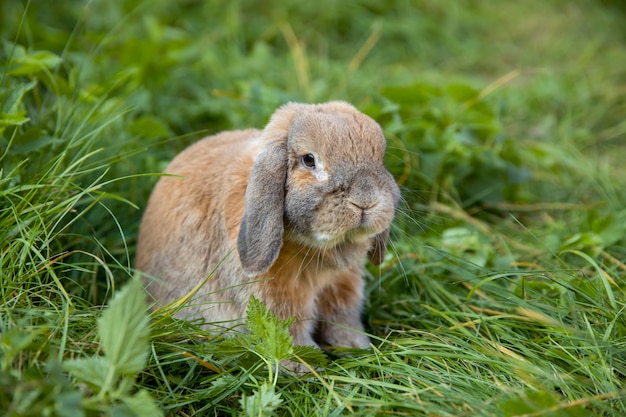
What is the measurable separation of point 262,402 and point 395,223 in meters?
1.88

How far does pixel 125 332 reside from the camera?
8.09 feet

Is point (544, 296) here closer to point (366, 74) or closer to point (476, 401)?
point (476, 401)

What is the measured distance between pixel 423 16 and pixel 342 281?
5148 millimetres

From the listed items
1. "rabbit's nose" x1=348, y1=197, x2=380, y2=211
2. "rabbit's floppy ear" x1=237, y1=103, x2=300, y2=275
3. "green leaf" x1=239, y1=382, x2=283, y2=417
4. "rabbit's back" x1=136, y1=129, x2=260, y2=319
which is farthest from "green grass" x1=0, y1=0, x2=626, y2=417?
"rabbit's nose" x1=348, y1=197, x2=380, y2=211

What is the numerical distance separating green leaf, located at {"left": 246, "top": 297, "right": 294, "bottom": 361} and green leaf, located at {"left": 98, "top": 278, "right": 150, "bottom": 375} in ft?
2.02

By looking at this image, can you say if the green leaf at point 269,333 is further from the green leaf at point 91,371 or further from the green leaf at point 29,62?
the green leaf at point 29,62

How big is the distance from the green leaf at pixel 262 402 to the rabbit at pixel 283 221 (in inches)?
20.1

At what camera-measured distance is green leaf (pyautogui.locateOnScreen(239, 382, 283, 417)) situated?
9.07 feet

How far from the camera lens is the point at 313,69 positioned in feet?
21.4

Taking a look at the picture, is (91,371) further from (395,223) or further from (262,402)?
(395,223)

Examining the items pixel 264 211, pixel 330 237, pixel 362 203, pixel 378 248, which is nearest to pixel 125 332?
pixel 264 211

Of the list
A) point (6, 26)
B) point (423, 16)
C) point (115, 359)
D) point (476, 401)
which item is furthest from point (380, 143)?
point (423, 16)

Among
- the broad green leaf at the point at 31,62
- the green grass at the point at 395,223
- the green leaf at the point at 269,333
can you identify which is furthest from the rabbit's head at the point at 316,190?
the broad green leaf at the point at 31,62

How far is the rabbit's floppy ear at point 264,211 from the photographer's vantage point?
10.4ft
